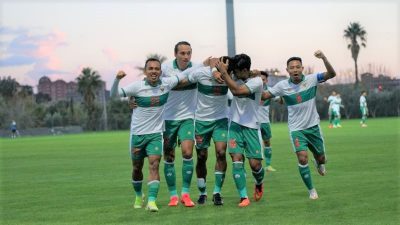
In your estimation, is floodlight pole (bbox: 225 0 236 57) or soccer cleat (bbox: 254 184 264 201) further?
floodlight pole (bbox: 225 0 236 57)

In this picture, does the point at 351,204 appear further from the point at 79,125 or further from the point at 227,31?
the point at 79,125

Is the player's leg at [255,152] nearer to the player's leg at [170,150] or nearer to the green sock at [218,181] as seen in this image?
the green sock at [218,181]

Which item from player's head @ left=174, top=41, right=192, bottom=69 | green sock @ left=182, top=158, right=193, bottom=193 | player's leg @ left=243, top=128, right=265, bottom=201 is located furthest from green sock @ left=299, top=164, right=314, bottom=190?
player's head @ left=174, top=41, right=192, bottom=69

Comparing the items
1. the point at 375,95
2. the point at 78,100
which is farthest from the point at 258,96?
the point at 78,100

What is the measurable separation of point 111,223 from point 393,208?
12.4 ft

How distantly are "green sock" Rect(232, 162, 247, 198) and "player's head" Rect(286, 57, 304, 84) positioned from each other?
175 cm

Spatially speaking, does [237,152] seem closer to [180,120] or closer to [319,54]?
[180,120]

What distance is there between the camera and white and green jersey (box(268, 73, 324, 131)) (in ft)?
35.3

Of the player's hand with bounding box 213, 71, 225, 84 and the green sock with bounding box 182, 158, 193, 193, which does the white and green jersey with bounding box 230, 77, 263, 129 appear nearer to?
the player's hand with bounding box 213, 71, 225, 84

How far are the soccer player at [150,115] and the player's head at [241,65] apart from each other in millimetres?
907

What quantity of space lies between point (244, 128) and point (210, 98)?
691 millimetres

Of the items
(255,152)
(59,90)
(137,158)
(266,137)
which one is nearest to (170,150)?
(137,158)

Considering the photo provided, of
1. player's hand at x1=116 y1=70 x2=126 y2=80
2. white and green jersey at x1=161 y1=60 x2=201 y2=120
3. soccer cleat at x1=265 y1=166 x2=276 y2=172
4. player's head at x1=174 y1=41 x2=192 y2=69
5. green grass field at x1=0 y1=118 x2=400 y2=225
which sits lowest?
soccer cleat at x1=265 y1=166 x2=276 y2=172

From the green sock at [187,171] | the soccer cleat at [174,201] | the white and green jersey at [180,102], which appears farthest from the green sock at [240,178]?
the white and green jersey at [180,102]
